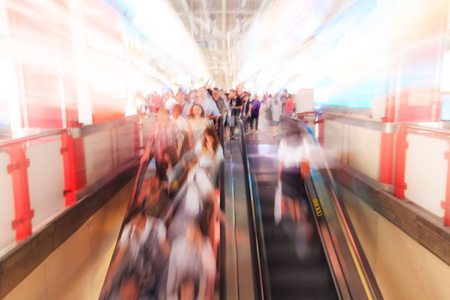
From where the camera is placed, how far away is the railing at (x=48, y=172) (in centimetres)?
294

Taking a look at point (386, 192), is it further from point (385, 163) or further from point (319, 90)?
point (319, 90)

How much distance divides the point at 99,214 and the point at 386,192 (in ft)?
12.2

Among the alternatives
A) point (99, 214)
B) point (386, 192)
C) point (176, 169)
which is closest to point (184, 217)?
point (176, 169)

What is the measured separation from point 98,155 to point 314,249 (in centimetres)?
318

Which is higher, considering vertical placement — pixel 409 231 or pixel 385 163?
pixel 385 163

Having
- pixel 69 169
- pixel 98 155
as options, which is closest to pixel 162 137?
pixel 98 155

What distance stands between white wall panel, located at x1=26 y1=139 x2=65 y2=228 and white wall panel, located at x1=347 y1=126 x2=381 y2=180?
393cm

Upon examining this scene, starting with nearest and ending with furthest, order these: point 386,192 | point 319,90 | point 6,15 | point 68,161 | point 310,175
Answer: point 6,15, point 68,161, point 386,192, point 310,175, point 319,90

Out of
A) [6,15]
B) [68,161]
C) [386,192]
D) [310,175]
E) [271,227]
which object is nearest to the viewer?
[6,15]

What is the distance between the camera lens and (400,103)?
14.9 ft

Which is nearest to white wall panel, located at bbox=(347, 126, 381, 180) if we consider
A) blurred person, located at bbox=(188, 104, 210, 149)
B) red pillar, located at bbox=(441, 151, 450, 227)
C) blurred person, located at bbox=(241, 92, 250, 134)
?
red pillar, located at bbox=(441, 151, 450, 227)

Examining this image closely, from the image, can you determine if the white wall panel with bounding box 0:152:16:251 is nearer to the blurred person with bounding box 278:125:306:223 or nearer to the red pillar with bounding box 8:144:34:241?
the red pillar with bounding box 8:144:34:241

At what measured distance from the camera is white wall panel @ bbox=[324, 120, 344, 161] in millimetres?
6627

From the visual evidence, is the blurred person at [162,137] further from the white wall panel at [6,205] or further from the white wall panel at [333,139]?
the white wall panel at [333,139]
